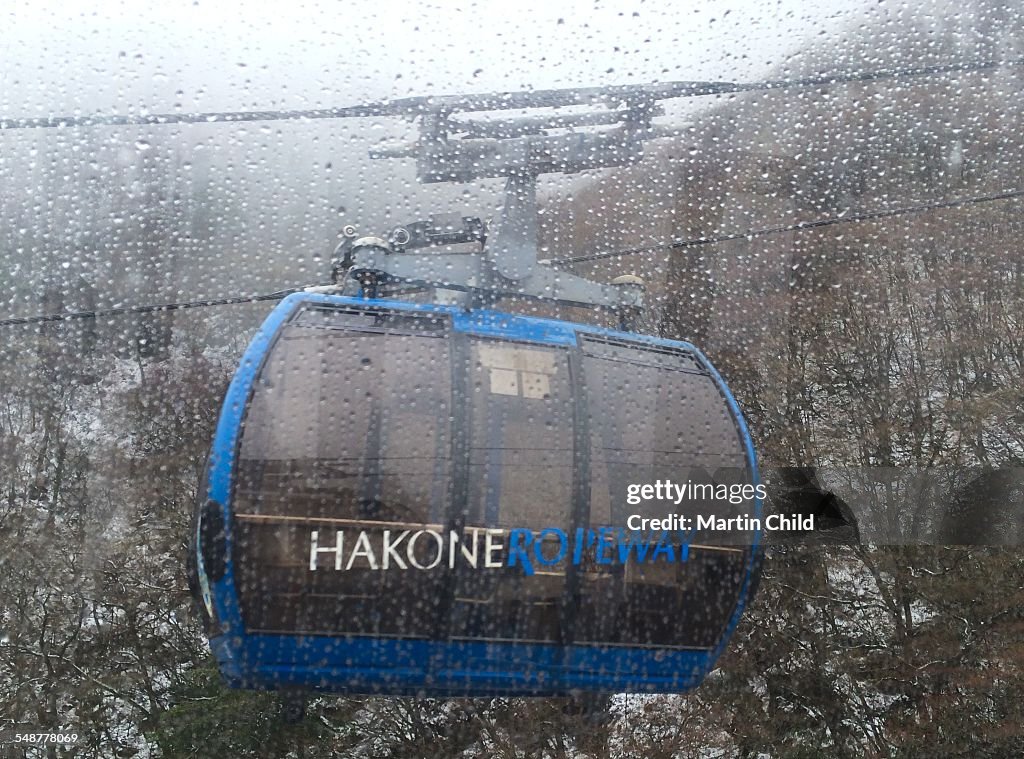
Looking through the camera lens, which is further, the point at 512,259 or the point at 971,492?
the point at 971,492

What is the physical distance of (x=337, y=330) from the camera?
2.11 meters

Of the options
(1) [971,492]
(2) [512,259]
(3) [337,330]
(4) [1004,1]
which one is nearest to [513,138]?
(2) [512,259]

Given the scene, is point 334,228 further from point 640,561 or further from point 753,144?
point 753,144

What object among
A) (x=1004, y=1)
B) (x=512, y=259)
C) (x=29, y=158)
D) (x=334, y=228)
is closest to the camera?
(x=512, y=259)

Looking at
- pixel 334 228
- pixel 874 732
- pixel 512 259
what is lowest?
pixel 874 732

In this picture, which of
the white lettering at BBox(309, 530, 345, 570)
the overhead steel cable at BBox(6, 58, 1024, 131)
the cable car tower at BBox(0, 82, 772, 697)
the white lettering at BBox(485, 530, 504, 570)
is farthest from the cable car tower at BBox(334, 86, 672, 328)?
the white lettering at BBox(309, 530, 345, 570)

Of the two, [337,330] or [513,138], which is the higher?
[513,138]

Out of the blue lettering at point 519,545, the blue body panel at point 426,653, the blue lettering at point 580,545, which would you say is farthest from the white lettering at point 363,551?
the blue lettering at point 580,545

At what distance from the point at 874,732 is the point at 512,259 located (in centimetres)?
237

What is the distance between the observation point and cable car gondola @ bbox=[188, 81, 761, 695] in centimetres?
199

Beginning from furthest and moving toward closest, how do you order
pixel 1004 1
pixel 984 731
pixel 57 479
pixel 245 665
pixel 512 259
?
pixel 57 479 → pixel 1004 1 → pixel 984 731 → pixel 512 259 → pixel 245 665

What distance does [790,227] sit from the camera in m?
3.79
